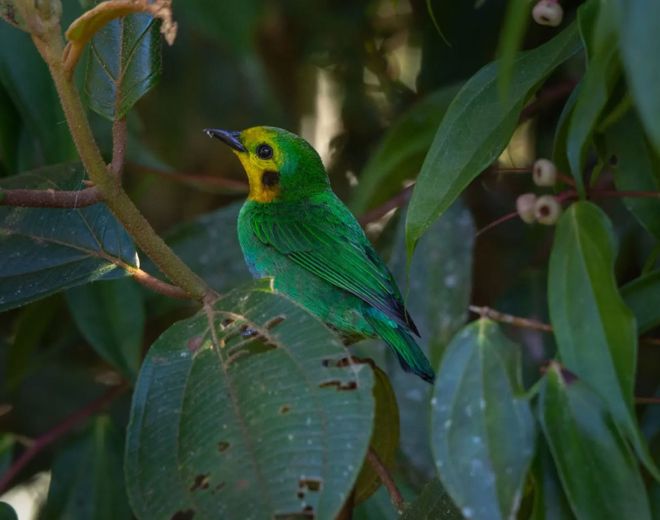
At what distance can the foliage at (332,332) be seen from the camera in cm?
147

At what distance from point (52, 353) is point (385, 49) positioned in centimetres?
152

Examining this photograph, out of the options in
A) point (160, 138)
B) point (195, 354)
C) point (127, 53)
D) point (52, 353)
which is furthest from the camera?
point (160, 138)

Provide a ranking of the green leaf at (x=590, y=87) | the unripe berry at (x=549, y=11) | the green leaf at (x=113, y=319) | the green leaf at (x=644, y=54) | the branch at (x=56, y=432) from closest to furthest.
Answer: the green leaf at (x=644, y=54) → the green leaf at (x=590, y=87) → the unripe berry at (x=549, y=11) → the branch at (x=56, y=432) → the green leaf at (x=113, y=319)

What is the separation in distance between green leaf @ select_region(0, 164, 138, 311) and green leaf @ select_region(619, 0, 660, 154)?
1.10m

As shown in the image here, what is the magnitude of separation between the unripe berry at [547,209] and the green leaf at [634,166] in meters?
0.29

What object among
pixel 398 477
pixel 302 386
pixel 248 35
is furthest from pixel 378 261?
pixel 302 386

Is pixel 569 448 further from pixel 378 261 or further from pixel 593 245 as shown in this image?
pixel 378 261

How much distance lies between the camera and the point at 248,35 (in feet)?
9.59

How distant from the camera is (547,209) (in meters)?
1.59

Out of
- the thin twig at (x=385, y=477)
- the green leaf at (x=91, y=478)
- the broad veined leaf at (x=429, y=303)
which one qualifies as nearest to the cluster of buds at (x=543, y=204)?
the thin twig at (x=385, y=477)

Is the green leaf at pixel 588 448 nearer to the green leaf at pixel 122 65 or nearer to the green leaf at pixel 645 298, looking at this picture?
the green leaf at pixel 645 298

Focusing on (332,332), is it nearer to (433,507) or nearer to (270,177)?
(433,507)

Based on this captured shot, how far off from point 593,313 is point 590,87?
1.01ft

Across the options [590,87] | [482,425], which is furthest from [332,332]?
[590,87]
